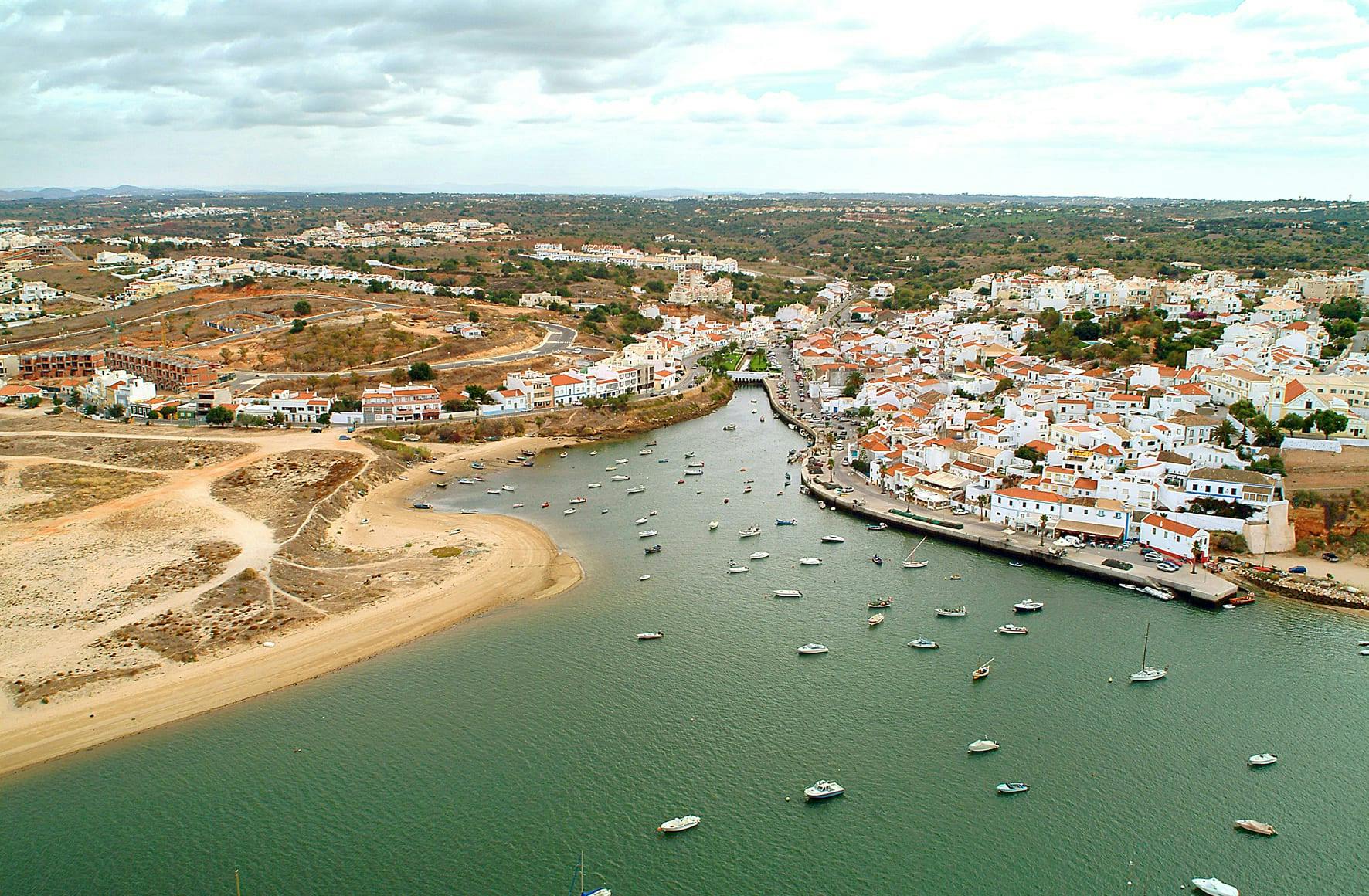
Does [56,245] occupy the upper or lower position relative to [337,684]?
upper

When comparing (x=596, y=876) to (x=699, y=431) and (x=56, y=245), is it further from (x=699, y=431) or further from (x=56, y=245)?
(x=56, y=245)

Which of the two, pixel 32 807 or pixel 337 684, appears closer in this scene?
pixel 32 807

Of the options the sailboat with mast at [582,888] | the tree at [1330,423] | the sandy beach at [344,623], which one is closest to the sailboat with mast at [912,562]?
the sandy beach at [344,623]

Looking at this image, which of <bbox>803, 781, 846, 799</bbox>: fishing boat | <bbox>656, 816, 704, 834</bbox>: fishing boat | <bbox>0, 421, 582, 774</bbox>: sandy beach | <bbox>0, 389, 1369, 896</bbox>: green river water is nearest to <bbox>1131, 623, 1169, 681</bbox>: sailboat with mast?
<bbox>0, 389, 1369, 896</bbox>: green river water

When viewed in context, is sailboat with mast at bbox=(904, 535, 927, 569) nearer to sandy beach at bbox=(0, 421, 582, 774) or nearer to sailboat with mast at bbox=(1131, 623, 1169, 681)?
sailboat with mast at bbox=(1131, 623, 1169, 681)

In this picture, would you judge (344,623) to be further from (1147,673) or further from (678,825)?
(1147,673)

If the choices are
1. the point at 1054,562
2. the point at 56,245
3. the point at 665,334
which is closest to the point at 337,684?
the point at 1054,562

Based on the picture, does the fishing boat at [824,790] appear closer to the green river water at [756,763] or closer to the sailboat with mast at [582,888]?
the green river water at [756,763]

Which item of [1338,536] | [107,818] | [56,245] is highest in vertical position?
[56,245]
